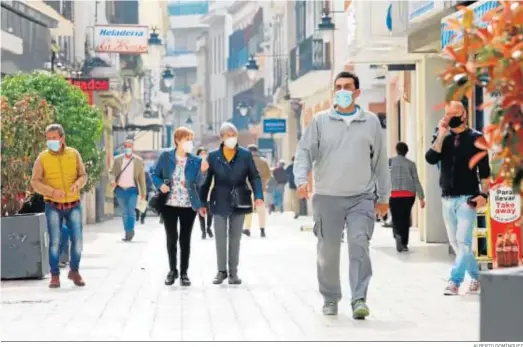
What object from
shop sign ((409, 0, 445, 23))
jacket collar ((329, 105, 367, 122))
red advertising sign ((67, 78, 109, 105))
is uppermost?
shop sign ((409, 0, 445, 23))

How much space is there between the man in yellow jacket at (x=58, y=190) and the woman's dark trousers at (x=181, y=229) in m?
0.96

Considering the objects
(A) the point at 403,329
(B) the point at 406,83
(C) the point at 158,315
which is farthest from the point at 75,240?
(B) the point at 406,83

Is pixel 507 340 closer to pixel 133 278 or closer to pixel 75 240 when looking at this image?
pixel 75 240

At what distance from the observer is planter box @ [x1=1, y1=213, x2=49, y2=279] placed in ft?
58.5

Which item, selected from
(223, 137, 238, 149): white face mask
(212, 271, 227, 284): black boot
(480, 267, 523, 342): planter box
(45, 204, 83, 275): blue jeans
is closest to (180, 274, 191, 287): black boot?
(212, 271, 227, 284): black boot

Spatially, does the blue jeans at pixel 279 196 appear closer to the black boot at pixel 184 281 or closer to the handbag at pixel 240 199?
the handbag at pixel 240 199

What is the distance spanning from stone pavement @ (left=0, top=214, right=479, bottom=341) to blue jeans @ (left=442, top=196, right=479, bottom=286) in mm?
357

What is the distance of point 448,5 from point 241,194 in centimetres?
561

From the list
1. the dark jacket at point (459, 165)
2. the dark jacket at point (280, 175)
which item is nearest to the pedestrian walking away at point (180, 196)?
the dark jacket at point (459, 165)

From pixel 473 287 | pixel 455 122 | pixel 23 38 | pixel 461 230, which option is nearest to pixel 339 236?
pixel 461 230

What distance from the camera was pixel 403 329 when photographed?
1178 centimetres

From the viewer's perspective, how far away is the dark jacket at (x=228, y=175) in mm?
17391

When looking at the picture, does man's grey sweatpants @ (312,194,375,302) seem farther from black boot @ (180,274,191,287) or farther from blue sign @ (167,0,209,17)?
blue sign @ (167,0,209,17)

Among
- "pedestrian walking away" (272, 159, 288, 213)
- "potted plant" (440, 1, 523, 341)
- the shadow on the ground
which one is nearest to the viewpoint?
"potted plant" (440, 1, 523, 341)
